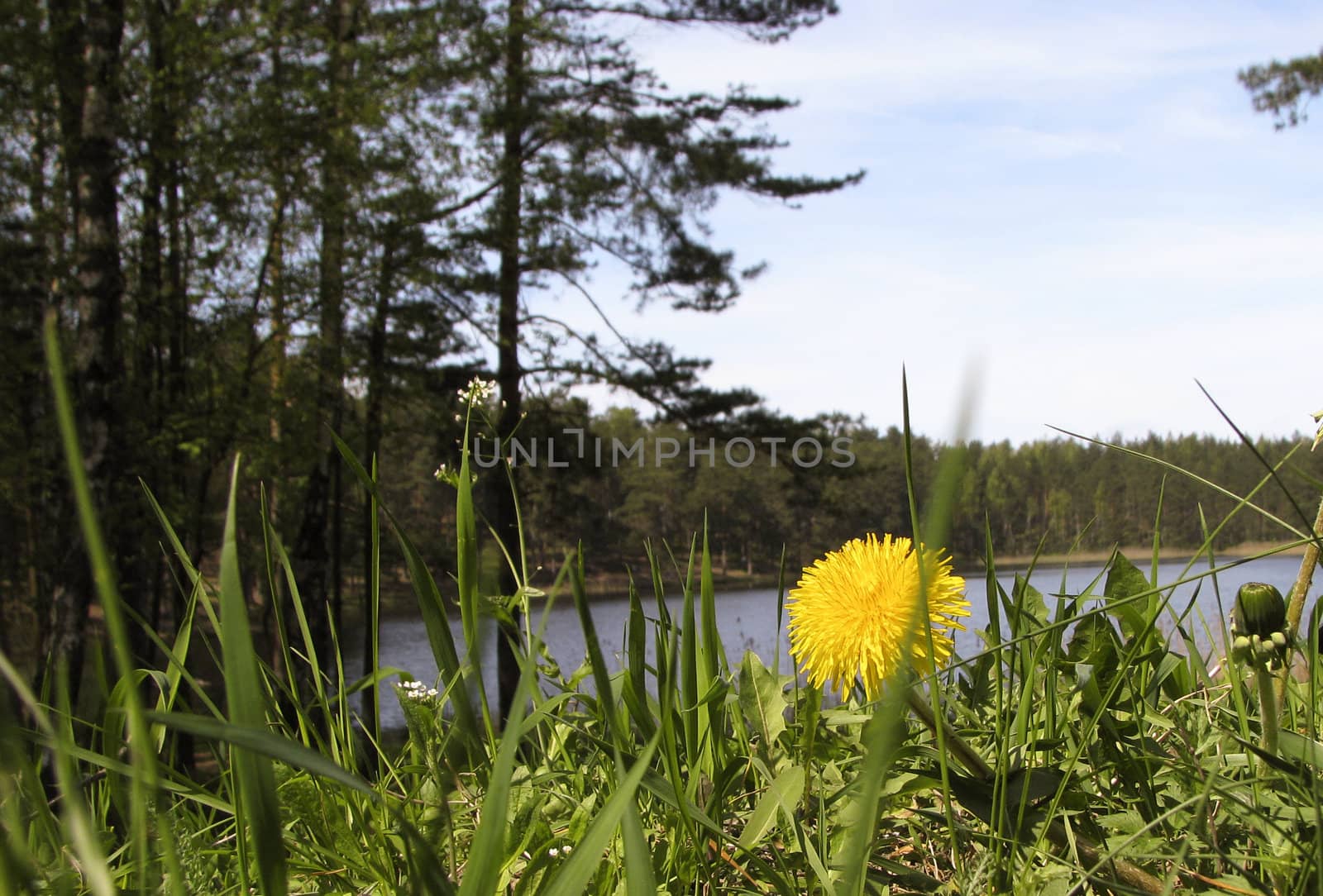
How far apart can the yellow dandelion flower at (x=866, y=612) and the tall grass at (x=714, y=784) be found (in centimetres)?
4

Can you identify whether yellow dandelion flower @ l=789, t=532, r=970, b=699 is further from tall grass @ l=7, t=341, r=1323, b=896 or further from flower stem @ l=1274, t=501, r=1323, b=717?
flower stem @ l=1274, t=501, r=1323, b=717

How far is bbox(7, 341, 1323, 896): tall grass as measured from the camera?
0.38 meters

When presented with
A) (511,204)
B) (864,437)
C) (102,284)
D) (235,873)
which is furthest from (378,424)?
(235,873)

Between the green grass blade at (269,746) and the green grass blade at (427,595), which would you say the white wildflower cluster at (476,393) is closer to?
the green grass blade at (427,595)

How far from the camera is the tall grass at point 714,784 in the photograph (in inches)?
14.8

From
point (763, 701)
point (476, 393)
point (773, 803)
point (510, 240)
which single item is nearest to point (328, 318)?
point (510, 240)

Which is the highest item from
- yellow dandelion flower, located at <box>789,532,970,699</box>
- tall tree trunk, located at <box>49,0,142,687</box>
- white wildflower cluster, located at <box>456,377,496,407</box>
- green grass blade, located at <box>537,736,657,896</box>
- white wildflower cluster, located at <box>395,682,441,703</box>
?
tall tree trunk, located at <box>49,0,142,687</box>

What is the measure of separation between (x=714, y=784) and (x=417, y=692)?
1.06ft

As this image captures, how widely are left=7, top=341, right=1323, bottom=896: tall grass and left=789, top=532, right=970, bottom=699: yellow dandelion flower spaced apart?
0.13 ft

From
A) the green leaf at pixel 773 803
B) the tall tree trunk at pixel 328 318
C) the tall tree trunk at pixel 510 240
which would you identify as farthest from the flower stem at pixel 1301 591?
the tall tree trunk at pixel 510 240

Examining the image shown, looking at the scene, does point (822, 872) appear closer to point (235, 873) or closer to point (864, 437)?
point (235, 873)

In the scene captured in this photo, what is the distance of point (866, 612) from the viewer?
0.71 m

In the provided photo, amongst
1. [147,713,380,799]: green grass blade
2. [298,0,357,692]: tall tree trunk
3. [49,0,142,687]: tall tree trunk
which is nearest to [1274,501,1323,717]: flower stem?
[147,713,380,799]: green grass blade

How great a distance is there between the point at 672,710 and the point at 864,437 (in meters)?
13.5
